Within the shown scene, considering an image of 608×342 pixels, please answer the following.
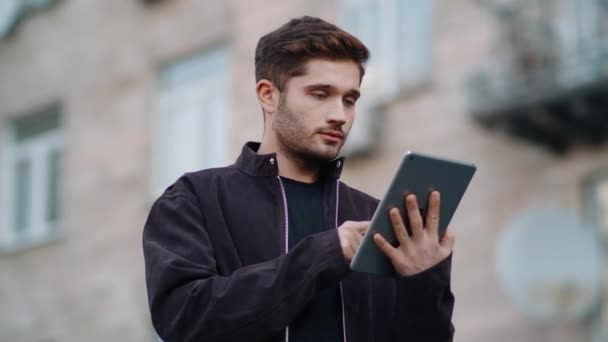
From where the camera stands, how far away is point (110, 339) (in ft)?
60.2

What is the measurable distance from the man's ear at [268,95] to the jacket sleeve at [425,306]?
55cm

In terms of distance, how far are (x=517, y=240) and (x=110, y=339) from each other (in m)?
7.32

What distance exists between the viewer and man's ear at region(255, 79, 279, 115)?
415cm

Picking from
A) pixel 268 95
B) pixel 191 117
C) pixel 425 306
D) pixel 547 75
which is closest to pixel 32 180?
pixel 191 117

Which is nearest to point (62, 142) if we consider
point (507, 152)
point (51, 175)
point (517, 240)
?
point (51, 175)

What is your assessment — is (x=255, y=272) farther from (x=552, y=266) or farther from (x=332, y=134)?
(x=552, y=266)

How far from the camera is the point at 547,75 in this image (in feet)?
41.4

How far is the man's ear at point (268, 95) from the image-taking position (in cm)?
415

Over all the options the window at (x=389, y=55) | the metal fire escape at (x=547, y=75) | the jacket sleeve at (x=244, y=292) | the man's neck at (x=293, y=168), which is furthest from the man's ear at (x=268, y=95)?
the window at (x=389, y=55)

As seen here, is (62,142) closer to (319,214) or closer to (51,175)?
(51,175)

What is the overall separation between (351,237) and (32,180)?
16384mm

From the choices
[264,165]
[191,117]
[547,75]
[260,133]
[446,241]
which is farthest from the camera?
[191,117]

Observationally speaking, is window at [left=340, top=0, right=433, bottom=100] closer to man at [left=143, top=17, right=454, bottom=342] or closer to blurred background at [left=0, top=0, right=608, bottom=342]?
blurred background at [left=0, top=0, right=608, bottom=342]

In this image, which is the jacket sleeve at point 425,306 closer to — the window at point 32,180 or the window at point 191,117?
the window at point 191,117
